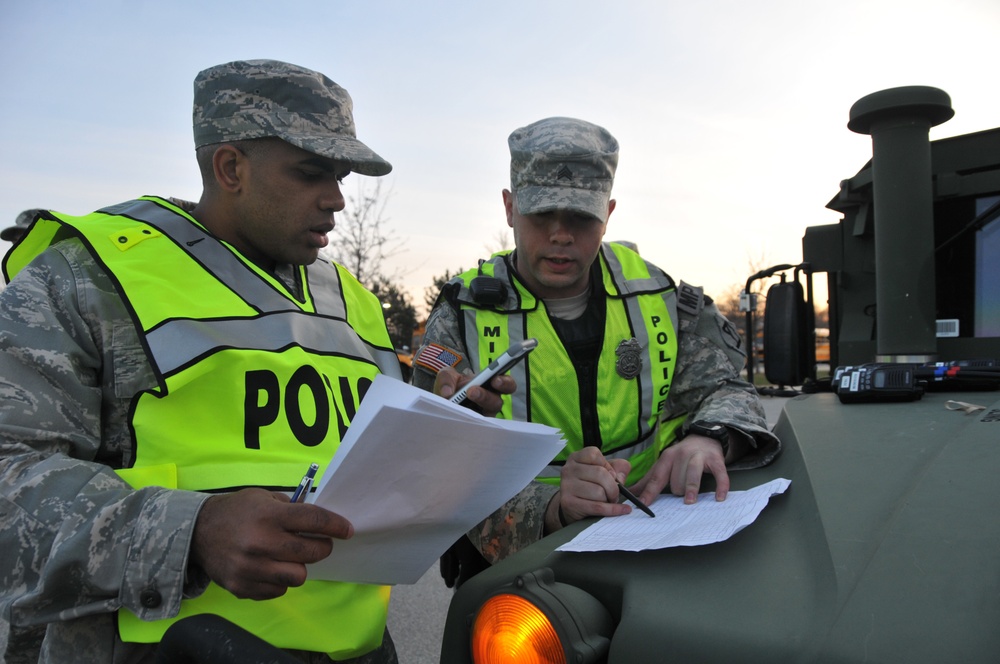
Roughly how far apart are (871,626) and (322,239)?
1.30 meters

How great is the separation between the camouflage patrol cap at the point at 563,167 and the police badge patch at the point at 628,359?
37cm

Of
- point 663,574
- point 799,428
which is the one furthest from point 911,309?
point 663,574

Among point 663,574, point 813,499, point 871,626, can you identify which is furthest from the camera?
point 813,499

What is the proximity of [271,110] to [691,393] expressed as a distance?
1.36 meters

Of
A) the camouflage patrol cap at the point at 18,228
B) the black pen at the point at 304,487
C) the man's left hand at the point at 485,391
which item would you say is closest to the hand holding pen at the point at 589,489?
the man's left hand at the point at 485,391

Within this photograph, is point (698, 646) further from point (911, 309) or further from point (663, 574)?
point (911, 309)

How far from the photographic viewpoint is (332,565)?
4.23 feet

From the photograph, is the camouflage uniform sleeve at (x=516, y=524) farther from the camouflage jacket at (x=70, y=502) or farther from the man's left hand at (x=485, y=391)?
the camouflage jacket at (x=70, y=502)

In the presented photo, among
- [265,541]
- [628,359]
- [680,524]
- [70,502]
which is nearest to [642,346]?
[628,359]

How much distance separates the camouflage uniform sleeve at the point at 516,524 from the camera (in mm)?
1730

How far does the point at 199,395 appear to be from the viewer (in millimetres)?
1373

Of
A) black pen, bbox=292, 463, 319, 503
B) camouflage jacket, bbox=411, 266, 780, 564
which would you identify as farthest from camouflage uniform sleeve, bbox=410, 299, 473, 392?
black pen, bbox=292, 463, 319, 503

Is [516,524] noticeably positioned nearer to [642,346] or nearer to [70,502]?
[642,346]

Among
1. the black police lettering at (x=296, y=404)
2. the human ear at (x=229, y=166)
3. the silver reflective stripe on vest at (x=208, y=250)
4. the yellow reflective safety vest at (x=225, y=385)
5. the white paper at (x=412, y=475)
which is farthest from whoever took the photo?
the human ear at (x=229, y=166)
